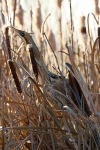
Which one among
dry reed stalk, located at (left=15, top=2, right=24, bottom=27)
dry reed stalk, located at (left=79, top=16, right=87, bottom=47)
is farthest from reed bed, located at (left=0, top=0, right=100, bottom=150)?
dry reed stalk, located at (left=15, top=2, right=24, bottom=27)

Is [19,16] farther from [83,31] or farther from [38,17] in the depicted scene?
[83,31]

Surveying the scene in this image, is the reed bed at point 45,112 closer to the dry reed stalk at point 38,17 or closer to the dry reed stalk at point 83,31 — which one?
the dry reed stalk at point 83,31

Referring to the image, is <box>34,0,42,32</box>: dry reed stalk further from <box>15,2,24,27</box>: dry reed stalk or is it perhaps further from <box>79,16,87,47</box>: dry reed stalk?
<box>79,16,87,47</box>: dry reed stalk

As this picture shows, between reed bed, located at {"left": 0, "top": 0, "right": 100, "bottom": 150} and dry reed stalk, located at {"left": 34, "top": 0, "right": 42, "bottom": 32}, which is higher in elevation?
dry reed stalk, located at {"left": 34, "top": 0, "right": 42, "bottom": 32}

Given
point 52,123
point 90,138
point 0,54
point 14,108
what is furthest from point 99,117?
point 0,54

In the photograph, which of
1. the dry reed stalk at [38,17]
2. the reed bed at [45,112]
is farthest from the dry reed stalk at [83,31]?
the reed bed at [45,112]

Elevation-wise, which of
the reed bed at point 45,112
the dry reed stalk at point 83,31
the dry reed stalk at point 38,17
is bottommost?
the reed bed at point 45,112

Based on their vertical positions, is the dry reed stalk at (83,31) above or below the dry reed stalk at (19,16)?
below

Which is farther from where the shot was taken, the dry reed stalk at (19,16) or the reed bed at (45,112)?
the dry reed stalk at (19,16)

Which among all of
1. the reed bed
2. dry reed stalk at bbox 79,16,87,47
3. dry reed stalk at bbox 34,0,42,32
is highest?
dry reed stalk at bbox 34,0,42,32

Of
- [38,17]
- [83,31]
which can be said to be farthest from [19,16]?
[83,31]

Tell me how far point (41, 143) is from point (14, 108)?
16 cm

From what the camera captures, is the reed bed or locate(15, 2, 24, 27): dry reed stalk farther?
locate(15, 2, 24, 27): dry reed stalk

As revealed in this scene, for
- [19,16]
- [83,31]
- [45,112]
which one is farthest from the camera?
[19,16]
